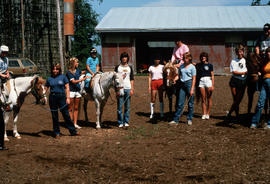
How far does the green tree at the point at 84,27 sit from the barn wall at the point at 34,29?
13.9m

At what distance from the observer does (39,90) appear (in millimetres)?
7957

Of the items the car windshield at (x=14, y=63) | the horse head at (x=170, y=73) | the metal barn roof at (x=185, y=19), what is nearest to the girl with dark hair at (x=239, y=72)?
the horse head at (x=170, y=73)

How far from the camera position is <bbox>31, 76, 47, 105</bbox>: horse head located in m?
7.89

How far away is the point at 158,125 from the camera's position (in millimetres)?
9578

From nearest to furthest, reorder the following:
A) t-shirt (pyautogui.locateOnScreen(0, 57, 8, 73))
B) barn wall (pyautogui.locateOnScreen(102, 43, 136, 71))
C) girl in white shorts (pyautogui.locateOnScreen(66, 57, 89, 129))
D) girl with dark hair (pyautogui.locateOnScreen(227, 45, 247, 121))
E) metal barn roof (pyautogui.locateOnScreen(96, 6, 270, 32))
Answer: t-shirt (pyautogui.locateOnScreen(0, 57, 8, 73)) < girl in white shorts (pyautogui.locateOnScreen(66, 57, 89, 129)) < girl with dark hair (pyautogui.locateOnScreen(227, 45, 247, 121)) < metal barn roof (pyautogui.locateOnScreen(96, 6, 270, 32)) < barn wall (pyautogui.locateOnScreen(102, 43, 136, 71))

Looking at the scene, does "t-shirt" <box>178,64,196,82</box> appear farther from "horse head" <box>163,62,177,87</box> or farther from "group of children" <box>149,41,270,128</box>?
"horse head" <box>163,62,177,87</box>

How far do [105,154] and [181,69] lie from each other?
376 cm

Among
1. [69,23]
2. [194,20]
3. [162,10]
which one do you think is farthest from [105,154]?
[162,10]

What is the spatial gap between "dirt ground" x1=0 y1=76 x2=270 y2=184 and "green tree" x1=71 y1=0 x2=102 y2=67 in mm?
31517

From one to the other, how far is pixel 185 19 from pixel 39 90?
22.4 metres

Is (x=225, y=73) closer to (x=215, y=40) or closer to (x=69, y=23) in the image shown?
(x=215, y=40)

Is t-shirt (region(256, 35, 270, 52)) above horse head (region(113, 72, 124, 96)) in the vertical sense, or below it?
above

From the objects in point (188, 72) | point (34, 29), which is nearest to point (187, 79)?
point (188, 72)

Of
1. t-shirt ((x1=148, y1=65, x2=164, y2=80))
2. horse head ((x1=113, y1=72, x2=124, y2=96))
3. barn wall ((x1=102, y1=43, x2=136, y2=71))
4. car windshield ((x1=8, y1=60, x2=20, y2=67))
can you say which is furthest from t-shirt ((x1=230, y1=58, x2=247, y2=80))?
barn wall ((x1=102, y1=43, x2=136, y2=71))
